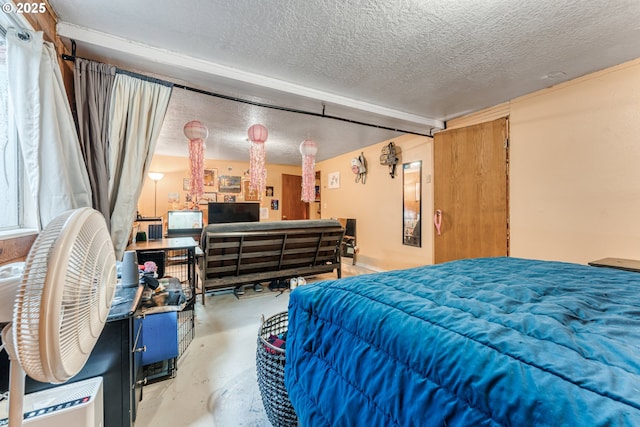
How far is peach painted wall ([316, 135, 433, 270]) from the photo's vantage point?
12.5 ft

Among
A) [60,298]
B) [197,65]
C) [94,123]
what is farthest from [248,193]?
[60,298]

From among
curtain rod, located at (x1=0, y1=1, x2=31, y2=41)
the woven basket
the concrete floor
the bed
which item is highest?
curtain rod, located at (x1=0, y1=1, x2=31, y2=41)

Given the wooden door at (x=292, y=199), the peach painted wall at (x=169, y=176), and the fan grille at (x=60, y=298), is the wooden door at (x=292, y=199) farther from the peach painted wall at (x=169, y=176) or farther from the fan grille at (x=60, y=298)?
the fan grille at (x=60, y=298)

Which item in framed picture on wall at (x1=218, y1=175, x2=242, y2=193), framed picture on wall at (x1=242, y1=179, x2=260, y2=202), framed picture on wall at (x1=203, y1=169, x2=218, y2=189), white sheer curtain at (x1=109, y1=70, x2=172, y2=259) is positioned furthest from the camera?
framed picture on wall at (x1=242, y1=179, x2=260, y2=202)

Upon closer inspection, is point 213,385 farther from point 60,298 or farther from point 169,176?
point 169,176

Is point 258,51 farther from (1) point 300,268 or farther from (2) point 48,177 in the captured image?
(1) point 300,268

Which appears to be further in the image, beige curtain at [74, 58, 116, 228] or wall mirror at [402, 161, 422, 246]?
wall mirror at [402, 161, 422, 246]

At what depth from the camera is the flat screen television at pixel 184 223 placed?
4.79m

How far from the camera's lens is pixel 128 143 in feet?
6.12

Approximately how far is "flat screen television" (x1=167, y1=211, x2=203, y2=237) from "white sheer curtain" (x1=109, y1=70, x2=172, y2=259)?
3110 mm

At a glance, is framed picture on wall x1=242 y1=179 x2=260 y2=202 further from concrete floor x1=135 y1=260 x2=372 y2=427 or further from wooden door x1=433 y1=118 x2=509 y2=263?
wooden door x1=433 y1=118 x2=509 y2=263

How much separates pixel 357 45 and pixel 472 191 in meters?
2.19

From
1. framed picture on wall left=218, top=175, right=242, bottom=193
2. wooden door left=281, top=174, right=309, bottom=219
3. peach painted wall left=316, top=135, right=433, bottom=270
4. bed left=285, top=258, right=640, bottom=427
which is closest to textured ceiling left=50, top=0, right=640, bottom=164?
peach painted wall left=316, top=135, right=433, bottom=270

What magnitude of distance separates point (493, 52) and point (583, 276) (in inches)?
66.5
